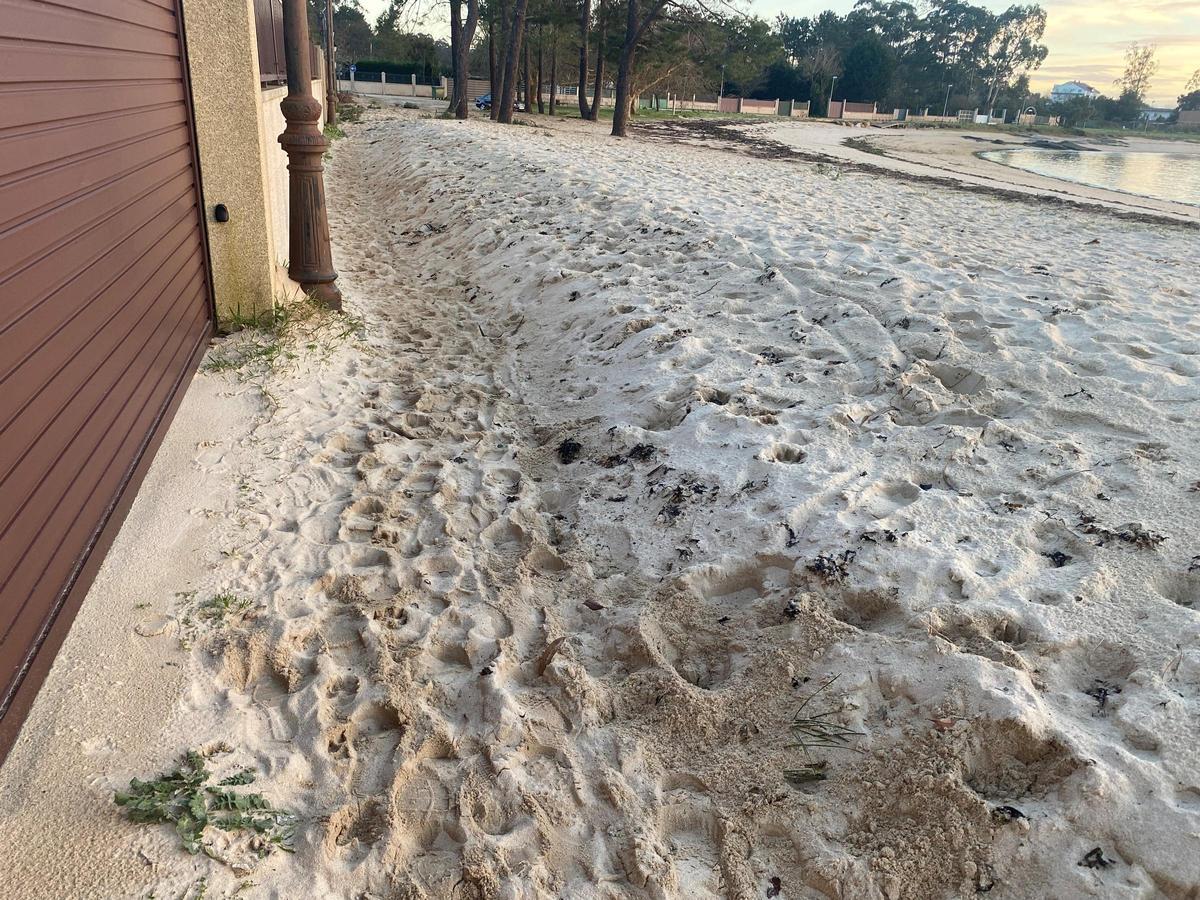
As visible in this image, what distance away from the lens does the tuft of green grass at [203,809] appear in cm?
218

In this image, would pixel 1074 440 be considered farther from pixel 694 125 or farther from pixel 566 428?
pixel 694 125

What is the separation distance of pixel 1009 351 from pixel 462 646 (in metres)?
3.64

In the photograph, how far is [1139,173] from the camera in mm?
26984

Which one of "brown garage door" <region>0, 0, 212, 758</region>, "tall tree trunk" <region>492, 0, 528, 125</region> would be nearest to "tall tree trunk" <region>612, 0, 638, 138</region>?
"tall tree trunk" <region>492, 0, 528, 125</region>

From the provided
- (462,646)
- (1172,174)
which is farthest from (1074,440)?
(1172,174)

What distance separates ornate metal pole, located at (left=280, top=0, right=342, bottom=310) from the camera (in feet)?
18.8

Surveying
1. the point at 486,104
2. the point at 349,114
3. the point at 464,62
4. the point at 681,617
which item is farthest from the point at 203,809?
the point at 486,104

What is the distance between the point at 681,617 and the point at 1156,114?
4021 inches

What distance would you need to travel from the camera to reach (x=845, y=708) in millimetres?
2533

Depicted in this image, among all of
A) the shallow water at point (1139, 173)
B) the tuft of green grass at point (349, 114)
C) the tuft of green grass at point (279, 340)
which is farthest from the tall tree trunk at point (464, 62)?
the tuft of green grass at point (279, 340)

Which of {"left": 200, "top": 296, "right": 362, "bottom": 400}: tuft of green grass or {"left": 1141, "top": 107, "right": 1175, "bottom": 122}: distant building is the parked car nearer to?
{"left": 200, "top": 296, "right": 362, "bottom": 400}: tuft of green grass

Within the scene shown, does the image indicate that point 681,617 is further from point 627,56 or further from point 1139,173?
point 1139,173

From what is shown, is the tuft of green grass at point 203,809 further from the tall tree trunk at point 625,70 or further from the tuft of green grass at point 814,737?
the tall tree trunk at point 625,70

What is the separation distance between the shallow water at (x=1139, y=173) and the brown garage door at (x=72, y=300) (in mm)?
18796
